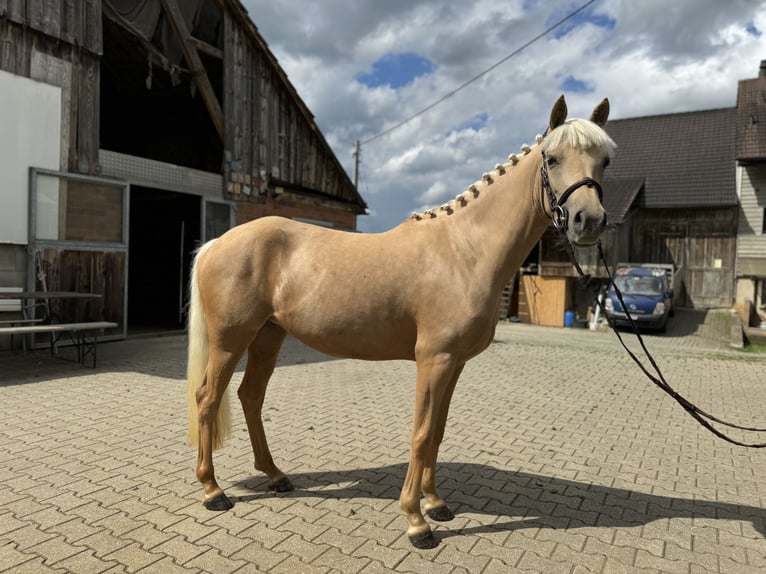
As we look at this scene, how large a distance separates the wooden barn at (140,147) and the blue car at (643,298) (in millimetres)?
8628

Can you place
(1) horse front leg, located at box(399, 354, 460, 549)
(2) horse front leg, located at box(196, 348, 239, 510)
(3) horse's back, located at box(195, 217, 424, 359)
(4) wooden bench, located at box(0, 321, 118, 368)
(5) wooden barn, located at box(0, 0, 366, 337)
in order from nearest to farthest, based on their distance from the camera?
(1) horse front leg, located at box(399, 354, 460, 549)
(3) horse's back, located at box(195, 217, 424, 359)
(2) horse front leg, located at box(196, 348, 239, 510)
(4) wooden bench, located at box(0, 321, 118, 368)
(5) wooden barn, located at box(0, 0, 366, 337)

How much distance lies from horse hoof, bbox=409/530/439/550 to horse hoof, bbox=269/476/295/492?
1022 mm

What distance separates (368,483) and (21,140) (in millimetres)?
8031

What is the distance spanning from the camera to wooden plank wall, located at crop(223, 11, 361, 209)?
11.3 meters

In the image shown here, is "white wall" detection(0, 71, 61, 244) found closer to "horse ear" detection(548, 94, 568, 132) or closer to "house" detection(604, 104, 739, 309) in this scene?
"horse ear" detection(548, 94, 568, 132)

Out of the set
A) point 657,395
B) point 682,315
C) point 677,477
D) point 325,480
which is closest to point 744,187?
point 682,315

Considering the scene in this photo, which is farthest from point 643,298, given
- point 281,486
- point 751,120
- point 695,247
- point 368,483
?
point 281,486

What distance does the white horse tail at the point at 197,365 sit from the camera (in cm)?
343

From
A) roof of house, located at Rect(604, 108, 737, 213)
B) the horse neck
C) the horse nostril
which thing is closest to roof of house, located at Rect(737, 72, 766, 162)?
roof of house, located at Rect(604, 108, 737, 213)

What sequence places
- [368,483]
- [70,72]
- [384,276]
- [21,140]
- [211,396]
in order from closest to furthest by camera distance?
[384,276], [211,396], [368,483], [21,140], [70,72]

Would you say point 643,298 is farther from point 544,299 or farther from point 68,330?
point 68,330

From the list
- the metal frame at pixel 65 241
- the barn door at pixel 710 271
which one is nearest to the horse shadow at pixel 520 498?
the metal frame at pixel 65 241

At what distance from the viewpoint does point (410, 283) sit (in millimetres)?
2967

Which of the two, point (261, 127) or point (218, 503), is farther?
point (261, 127)
